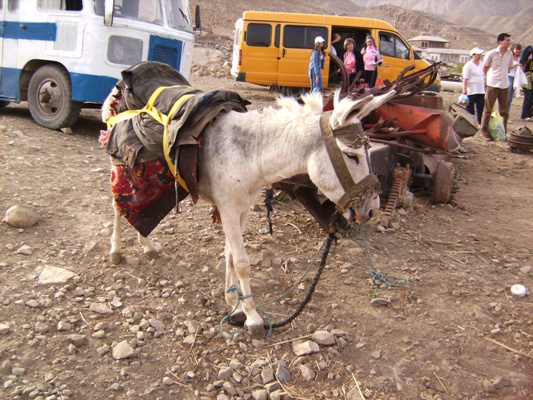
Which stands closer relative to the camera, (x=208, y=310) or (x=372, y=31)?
(x=208, y=310)

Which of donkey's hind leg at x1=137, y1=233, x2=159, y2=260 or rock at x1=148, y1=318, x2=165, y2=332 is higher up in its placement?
donkey's hind leg at x1=137, y1=233, x2=159, y2=260

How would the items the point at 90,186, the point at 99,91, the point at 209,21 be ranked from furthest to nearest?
1. the point at 209,21
2. the point at 99,91
3. the point at 90,186

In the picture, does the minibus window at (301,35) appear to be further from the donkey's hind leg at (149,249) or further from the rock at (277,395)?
the rock at (277,395)

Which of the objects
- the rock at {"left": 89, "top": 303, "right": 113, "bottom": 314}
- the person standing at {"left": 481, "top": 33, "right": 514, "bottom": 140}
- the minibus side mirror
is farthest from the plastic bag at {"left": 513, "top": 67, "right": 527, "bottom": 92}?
the rock at {"left": 89, "top": 303, "right": 113, "bottom": 314}

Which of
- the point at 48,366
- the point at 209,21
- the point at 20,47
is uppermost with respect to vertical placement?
the point at 209,21

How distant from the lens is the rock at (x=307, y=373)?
3.18 meters

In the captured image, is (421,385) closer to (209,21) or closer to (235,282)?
(235,282)

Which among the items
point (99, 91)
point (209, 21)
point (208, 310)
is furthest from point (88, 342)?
point (209, 21)

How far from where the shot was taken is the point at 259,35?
14.6 meters

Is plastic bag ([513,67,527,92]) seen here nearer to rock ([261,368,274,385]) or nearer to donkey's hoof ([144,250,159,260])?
donkey's hoof ([144,250,159,260])

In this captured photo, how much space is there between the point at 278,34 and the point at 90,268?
11.8 metres

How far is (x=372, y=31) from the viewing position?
1438cm

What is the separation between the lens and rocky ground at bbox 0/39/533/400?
3109 millimetres

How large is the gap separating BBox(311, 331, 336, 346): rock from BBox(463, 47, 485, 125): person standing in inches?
337
